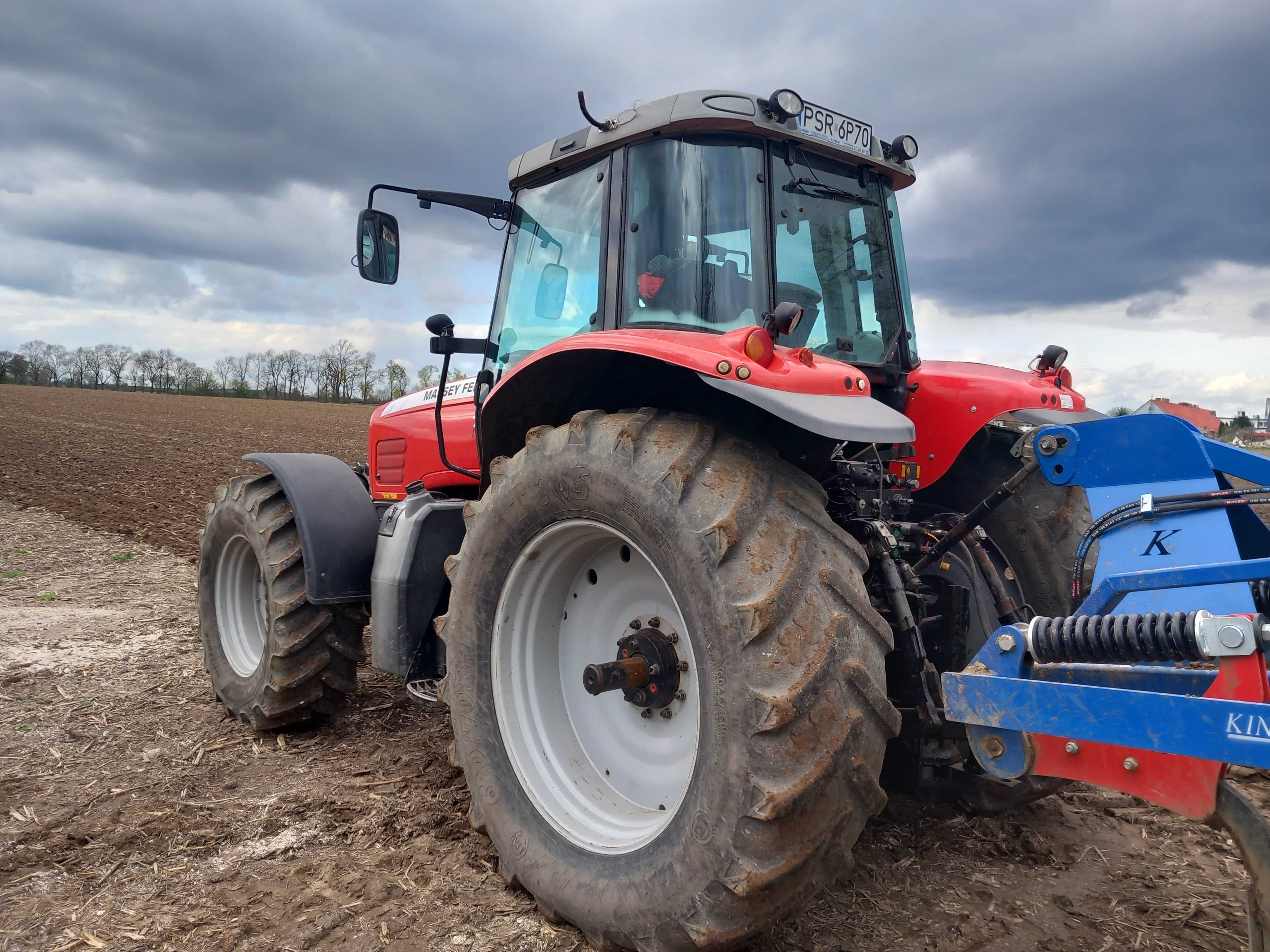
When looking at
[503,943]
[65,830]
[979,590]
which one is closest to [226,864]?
[65,830]

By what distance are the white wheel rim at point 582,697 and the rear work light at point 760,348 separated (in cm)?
62

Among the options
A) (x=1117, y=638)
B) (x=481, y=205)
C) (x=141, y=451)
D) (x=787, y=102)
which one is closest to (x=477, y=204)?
(x=481, y=205)

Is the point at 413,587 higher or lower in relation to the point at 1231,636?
lower

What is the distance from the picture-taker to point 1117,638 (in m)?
1.72

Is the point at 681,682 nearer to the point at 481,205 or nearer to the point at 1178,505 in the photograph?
the point at 1178,505

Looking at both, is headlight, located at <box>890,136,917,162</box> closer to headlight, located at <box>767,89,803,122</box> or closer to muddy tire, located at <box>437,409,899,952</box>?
headlight, located at <box>767,89,803,122</box>

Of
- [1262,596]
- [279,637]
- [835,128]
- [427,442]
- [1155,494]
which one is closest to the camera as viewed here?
[1262,596]

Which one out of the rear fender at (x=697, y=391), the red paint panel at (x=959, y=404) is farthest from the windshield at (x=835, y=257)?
the rear fender at (x=697, y=391)

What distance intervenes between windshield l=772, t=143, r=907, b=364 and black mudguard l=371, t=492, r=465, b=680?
62.8 inches

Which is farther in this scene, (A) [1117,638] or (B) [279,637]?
(B) [279,637]

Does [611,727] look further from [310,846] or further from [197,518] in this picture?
[197,518]

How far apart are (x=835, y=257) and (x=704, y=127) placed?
67 centimetres

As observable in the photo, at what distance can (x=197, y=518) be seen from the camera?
34.7 ft

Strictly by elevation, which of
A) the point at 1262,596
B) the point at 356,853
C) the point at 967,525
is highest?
the point at 967,525
